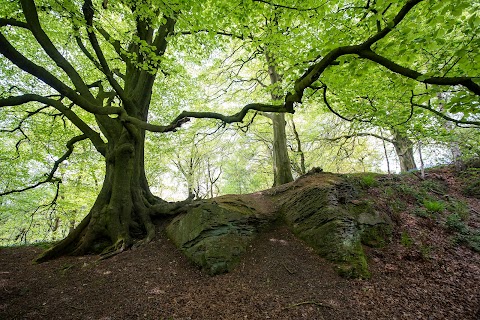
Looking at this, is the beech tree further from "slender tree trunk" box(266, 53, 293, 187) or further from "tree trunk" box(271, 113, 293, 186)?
"tree trunk" box(271, 113, 293, 186)

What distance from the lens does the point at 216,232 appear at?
5.82m

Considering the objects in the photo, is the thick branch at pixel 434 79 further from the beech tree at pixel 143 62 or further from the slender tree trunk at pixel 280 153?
the slender tree trunk at pixel 280 153

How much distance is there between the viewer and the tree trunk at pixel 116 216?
20.0 feet

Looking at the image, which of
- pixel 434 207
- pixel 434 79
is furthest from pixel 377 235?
pixel 434 79

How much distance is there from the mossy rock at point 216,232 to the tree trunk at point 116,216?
985mm

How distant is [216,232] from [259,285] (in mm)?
1613

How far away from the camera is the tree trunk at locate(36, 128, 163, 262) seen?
6.11 metres

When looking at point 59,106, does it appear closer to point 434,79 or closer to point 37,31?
point 37,31

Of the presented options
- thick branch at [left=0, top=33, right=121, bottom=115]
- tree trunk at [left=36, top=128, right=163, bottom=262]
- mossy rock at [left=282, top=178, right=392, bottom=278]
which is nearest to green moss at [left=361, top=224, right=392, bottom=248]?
mossy rock at [left=282, top=178, right=392, bottom=278]

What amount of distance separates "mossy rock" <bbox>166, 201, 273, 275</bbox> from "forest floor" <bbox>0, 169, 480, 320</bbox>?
22 centimetres

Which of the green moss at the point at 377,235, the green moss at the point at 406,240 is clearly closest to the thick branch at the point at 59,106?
the green moss at the point at 377,235

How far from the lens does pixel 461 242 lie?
605 cm

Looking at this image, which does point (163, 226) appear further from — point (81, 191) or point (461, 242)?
point (81, 191)

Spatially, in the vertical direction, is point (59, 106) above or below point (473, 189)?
above
